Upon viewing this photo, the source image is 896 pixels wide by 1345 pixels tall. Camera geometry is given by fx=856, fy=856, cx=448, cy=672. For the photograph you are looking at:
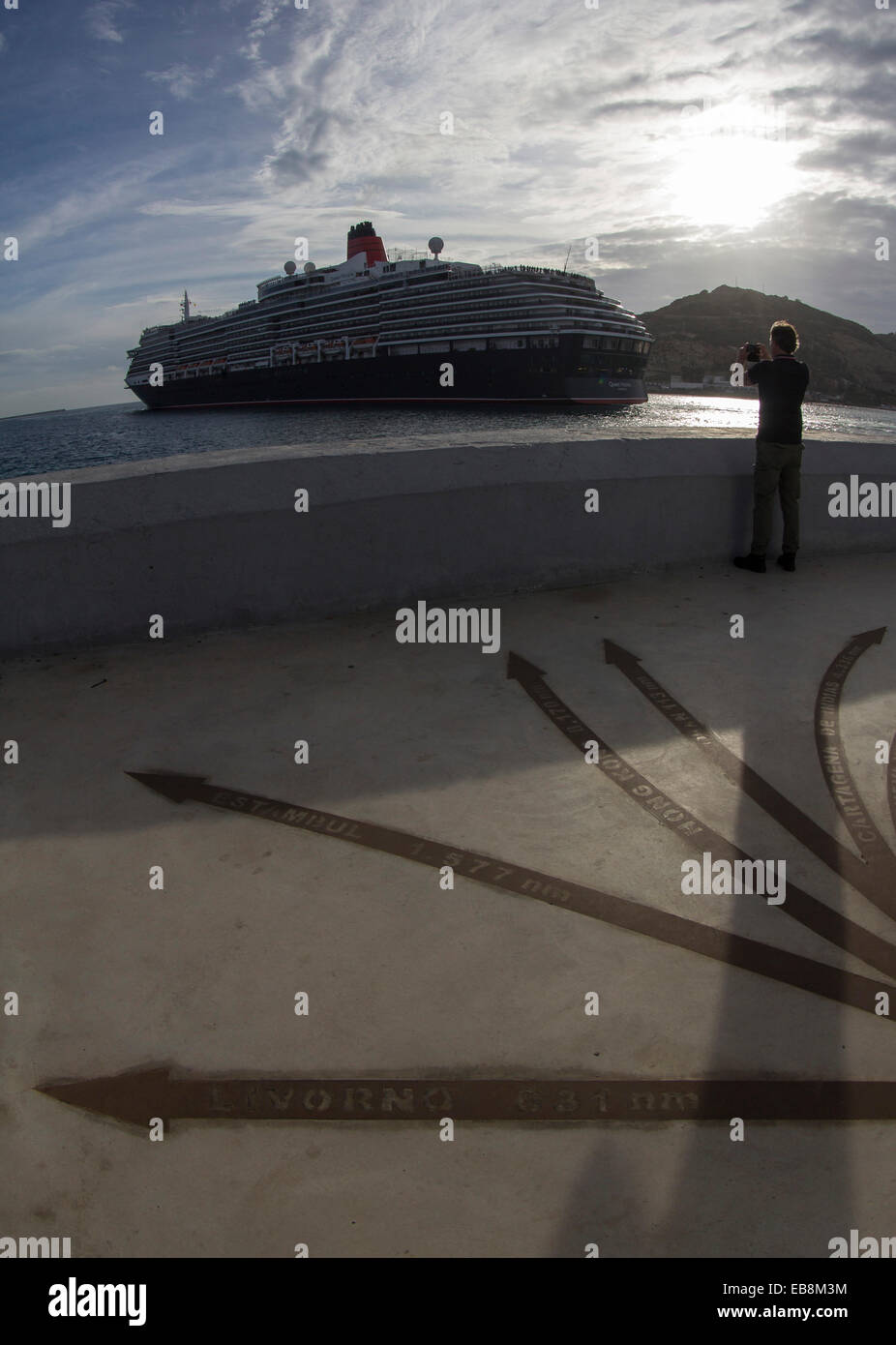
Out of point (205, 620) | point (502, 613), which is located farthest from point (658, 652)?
point (205, 620)

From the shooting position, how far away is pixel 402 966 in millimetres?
2291

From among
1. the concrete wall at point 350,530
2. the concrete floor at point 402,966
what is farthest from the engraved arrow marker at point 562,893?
the concrete wall at point 350,530

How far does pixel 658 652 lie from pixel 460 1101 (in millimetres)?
2859

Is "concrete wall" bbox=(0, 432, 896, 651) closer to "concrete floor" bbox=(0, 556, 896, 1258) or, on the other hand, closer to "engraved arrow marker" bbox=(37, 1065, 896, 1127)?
"concrete floor" bbox=(0, 556, 896, 1258)

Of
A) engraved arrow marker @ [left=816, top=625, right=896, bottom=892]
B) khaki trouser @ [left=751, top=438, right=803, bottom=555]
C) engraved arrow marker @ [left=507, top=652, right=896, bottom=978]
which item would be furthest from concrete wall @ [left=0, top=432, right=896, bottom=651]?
engraved arrow marker @ [left=816, top=625, right=896, bottom=892]

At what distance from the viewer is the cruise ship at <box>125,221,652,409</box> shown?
211 ft

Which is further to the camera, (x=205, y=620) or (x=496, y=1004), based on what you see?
(x=205, y=620)

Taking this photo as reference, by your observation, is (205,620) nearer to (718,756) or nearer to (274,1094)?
(718,756)

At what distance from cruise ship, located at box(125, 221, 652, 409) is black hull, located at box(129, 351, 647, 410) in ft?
0.29

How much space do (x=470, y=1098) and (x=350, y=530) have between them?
3324 millimetres

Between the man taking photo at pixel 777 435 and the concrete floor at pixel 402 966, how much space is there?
1.82 meters

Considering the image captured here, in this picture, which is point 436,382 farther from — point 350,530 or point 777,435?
point 350,530

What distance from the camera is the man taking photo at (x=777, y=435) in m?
5.45

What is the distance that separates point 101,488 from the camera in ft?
14.0
